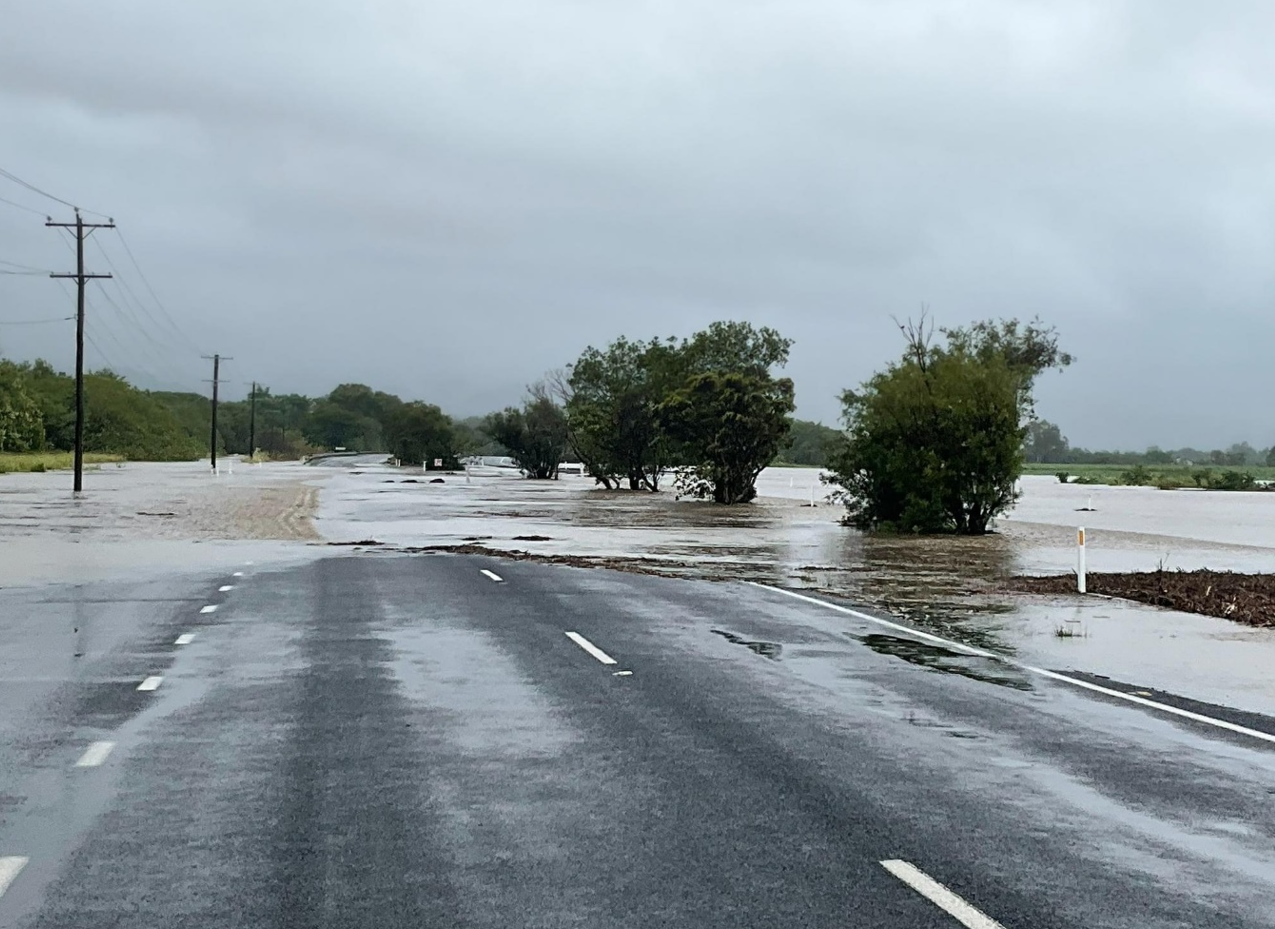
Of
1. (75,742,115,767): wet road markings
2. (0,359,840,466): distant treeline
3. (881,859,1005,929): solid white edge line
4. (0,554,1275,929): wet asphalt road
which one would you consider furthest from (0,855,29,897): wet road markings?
(0,359,840,466): distant treeline

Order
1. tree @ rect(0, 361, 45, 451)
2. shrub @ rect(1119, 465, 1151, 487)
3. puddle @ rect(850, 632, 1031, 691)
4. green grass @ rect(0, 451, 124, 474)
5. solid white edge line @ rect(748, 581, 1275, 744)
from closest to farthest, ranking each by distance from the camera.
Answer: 1. solid white edge line @ rect(748, 581, 1275, 744)
2. puddle @ rect(850, 632, 1031, 691)
3. green grass @ rect(0, 451, 124, 474)
4. tree @ rect(0, 361, 45, 451)
5. shrub @ rect(1119, 465, 1151, 487)

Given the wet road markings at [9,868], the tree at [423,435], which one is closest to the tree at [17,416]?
the tree at [423,435]

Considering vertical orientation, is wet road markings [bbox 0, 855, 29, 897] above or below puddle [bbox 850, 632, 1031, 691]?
above

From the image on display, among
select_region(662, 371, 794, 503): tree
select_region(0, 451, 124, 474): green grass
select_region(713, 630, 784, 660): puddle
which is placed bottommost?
select_region(713, 630, 784, 660): puddle

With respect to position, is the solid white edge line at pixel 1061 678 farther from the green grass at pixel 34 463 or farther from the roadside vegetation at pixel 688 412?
the green grass at pixel 34 463

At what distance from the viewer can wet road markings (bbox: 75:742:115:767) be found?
866 centimetres

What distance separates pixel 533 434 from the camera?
329ft

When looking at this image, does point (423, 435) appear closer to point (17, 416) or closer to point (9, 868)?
point (17, 416)

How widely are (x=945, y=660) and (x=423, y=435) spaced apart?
121 metres

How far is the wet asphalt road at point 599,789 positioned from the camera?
606 cm

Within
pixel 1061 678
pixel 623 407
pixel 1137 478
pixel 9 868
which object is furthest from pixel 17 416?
pixel 9 868

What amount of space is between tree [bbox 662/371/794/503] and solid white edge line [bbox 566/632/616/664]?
41.3m

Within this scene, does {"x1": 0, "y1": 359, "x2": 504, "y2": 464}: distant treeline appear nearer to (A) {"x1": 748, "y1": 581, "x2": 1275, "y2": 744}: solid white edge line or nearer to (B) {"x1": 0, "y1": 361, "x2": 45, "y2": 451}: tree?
(B) {"x1": 0, "y1": 361, "x2": 45, "y2": 451}: tree

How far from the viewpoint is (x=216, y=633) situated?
1502 cm
